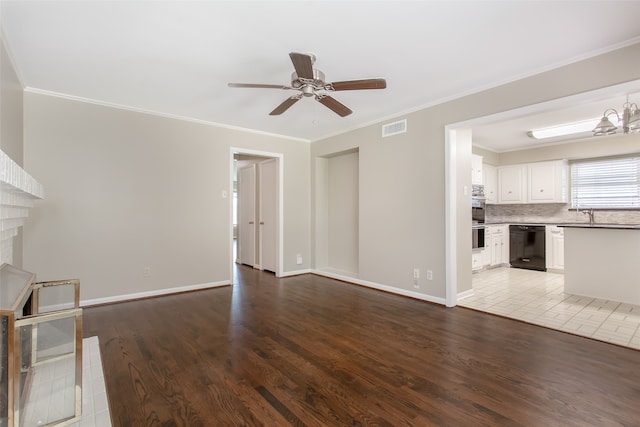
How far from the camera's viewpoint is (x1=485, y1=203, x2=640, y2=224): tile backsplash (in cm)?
550

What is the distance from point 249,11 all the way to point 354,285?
3965mm

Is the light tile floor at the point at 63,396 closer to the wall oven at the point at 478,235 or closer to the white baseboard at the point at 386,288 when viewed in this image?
the white baseboard at the point at 386,288

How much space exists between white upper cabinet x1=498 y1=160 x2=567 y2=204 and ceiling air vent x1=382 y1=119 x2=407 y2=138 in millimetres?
4080

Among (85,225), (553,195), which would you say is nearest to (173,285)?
(85,225)

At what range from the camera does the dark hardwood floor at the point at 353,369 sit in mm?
1731

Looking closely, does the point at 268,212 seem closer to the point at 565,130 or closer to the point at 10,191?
the point at 10,191

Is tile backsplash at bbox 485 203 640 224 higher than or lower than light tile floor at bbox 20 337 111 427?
higher

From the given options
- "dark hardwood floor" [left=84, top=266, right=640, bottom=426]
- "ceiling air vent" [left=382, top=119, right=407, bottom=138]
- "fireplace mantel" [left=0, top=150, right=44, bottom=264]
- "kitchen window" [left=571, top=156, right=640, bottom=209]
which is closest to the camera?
"fireplace mantel" [left=0, top=150, right=44, bottom=264]

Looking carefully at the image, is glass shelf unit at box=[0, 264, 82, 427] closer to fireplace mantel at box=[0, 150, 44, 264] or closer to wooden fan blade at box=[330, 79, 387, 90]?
fireplace mantel at box=[0, 150, 44, 264]

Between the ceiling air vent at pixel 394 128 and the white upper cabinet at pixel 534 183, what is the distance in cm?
408

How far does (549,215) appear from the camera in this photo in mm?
6395

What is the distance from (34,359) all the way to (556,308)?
16.7ft

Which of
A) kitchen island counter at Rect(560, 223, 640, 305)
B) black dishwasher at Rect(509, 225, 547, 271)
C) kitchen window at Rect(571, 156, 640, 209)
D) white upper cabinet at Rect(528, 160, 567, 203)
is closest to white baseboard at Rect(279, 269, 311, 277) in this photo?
kitchen island counter at Rect(560, 223, 640, 305)

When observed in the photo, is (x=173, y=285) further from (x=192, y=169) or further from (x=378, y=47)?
(x=378, y=47)
